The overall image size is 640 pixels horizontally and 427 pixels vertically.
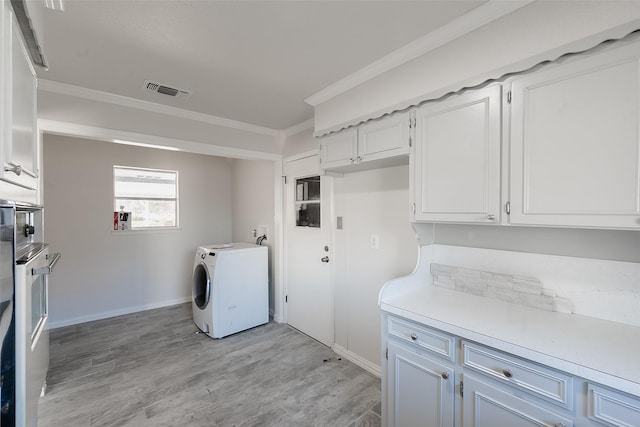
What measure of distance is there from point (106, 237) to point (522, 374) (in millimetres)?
4485

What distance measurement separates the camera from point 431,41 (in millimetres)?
1674

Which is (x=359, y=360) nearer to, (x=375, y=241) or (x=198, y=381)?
(x=375, y=241)

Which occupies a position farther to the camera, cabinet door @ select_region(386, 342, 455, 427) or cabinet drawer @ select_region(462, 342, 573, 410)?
cabinet door @ select_region(386, 342, 455, 427)

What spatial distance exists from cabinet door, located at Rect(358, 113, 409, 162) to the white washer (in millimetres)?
2036

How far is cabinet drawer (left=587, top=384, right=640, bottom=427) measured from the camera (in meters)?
0.93

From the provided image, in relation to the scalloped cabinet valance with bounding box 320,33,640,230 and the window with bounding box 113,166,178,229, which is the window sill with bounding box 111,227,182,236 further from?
the scalloped cabinet valance with bounding box 320,33,640,230

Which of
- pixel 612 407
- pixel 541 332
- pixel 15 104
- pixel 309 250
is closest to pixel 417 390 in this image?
pixel 541 332

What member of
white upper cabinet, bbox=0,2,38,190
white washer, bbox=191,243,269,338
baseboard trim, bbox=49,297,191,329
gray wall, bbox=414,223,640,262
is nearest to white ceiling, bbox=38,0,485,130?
white upper cabinet, bbox=0,2,38,190

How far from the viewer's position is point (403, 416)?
1.57 metres

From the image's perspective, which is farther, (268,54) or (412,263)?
(412,263)

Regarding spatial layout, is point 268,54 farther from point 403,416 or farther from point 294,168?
point 403,416

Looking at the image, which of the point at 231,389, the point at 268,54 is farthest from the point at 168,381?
the point at 268,54

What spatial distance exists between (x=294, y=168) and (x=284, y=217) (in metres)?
0.63

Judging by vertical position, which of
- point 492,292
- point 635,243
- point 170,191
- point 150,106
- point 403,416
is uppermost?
point 150,106
